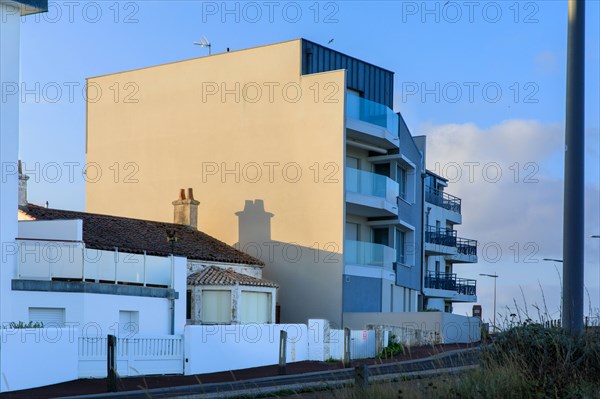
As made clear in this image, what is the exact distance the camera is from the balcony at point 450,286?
196 ft

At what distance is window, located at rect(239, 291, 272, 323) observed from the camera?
121 ft

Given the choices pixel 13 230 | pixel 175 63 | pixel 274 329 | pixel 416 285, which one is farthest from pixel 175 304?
pixel 416 285

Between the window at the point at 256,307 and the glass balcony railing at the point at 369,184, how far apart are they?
6654mm

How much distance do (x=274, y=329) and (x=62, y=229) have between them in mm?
7861

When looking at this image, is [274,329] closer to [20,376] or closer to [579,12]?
[20,376]

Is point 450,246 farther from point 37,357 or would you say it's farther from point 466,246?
point 37,357

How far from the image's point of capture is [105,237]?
3541cm

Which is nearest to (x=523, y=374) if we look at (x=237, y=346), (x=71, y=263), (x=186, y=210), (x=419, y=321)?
(x=237, y=346)

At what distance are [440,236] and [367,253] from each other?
71.6ft

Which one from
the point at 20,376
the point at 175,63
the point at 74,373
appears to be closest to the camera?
the point at 20,376

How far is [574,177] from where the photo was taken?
12211 mm

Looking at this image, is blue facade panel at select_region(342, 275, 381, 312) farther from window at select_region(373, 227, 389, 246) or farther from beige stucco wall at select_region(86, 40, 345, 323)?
window at select_region(373, 227, 389, 246)

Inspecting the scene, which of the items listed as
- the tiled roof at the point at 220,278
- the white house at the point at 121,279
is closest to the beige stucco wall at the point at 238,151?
the white house at the point at 121,279

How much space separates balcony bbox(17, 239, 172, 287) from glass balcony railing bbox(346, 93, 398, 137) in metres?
15.1
